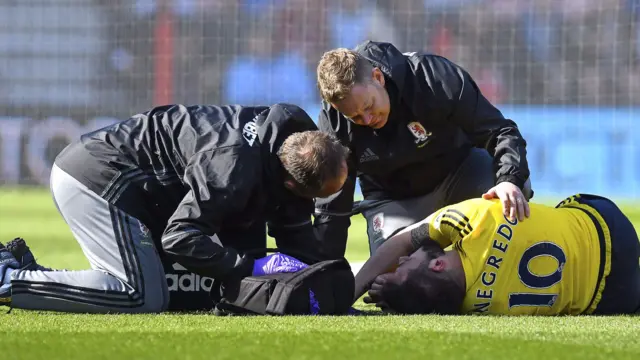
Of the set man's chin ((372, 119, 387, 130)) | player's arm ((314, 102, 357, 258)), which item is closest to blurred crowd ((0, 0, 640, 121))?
player's arm ((314, 102, 357, 258))

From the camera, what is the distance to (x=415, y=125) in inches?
183

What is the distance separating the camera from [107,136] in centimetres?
429

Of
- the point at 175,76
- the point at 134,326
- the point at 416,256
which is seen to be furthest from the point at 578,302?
the point at 175,76

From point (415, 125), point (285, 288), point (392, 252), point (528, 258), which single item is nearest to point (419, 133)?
point (415, 125)

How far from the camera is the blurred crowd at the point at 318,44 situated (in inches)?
484

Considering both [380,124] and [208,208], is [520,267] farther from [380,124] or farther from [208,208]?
[208,208]

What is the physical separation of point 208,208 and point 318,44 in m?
9.39

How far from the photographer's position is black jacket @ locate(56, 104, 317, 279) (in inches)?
145

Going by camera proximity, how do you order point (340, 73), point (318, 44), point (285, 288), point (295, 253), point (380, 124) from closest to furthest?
→ 1. point (285, 288)
2. point (340, 73)
3. point (295, 253)
4. point (380, 124)
5. point (318, 44)

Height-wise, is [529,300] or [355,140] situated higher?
[355,140]

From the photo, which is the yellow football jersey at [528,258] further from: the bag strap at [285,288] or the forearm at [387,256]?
the bag strap at [285,288]

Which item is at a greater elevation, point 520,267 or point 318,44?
point 318,44

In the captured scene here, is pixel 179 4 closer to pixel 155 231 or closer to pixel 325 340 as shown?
pixel 155 231

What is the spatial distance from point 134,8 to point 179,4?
2.05 ft
